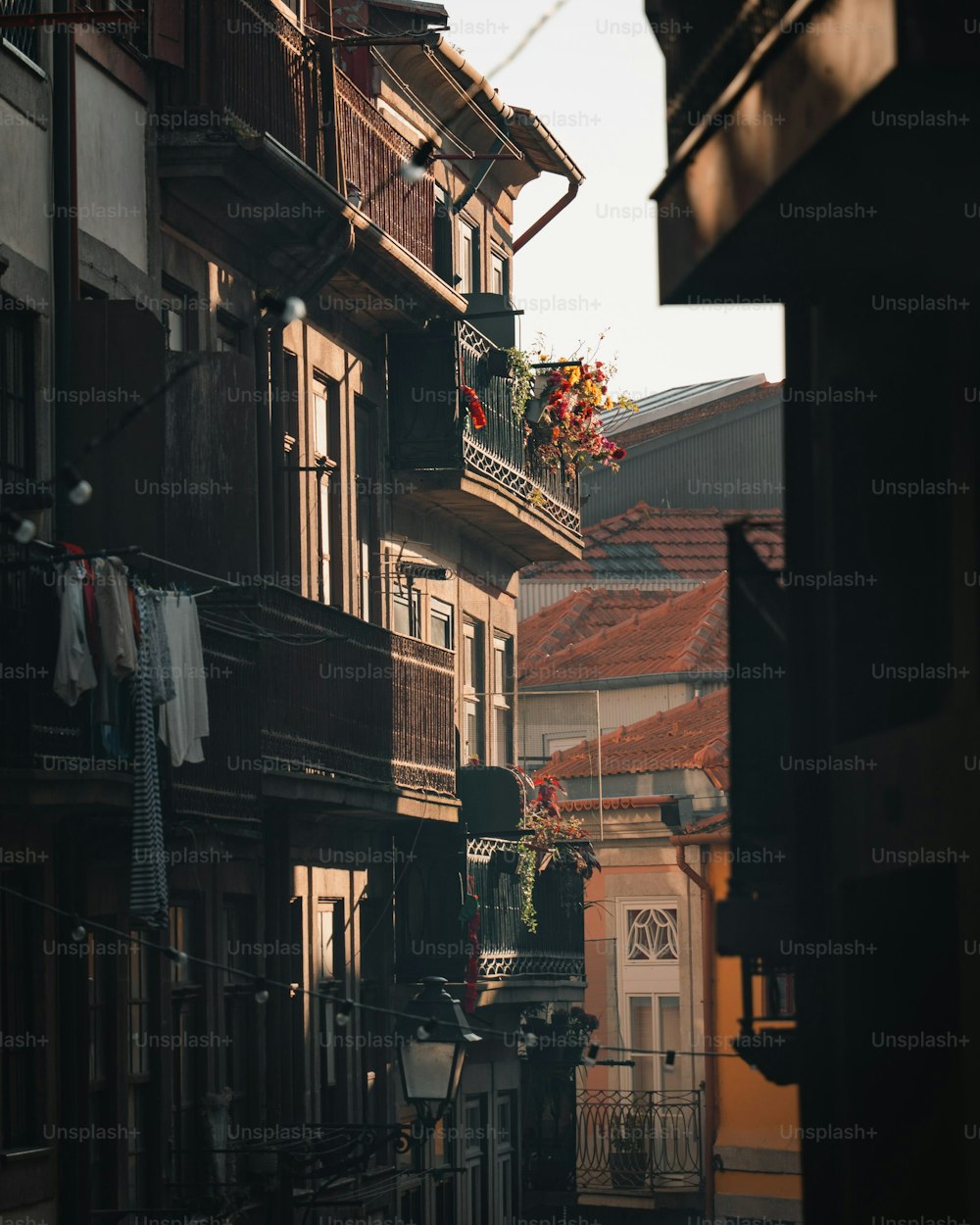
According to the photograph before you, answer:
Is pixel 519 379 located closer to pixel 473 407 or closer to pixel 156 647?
pixel 473 407

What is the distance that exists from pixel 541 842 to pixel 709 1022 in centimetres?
988

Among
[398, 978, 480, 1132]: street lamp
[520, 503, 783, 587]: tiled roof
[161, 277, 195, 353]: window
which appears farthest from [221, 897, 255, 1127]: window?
[520, 503, 783, 587]: tiled roof

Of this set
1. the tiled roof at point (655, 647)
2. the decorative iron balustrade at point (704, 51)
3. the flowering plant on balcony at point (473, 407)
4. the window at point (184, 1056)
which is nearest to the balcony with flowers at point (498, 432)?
the flowering plant on balcony at point (473, 407)

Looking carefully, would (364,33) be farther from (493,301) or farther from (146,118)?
(146,118)

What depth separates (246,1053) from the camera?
2077 cm

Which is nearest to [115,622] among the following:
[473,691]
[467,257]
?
[473,691]

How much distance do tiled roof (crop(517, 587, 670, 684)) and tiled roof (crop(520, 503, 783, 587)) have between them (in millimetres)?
429

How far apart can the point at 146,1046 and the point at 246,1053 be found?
2531 millimetres

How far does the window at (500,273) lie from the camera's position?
29.5 metres

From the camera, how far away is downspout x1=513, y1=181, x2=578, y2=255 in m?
30.5

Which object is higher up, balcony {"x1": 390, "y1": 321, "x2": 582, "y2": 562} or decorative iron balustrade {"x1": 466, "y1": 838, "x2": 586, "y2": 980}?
balcony {"x1": 390, "y1": 321, "x2": 582, "y2": 562}

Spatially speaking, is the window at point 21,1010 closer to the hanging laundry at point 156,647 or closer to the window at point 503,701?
the hanging laundry at point 156,647

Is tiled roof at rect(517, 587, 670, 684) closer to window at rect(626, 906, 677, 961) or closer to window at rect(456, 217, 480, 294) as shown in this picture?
window at rect(626, 906, 677, 961)

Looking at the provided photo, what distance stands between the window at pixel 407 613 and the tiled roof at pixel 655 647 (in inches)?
616
